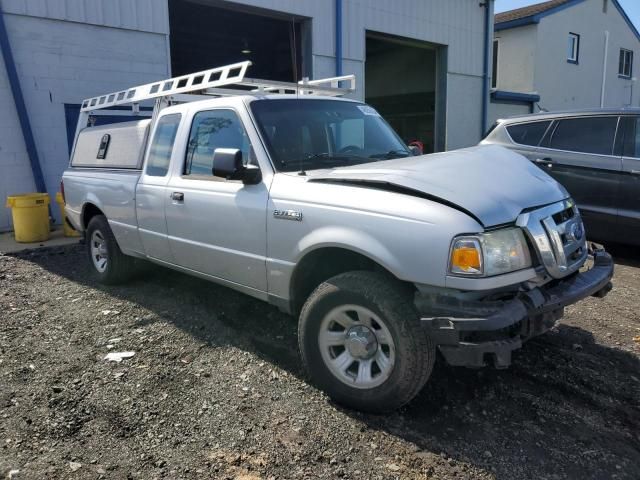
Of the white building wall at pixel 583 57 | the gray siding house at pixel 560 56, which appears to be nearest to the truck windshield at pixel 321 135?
the gray siding house at pixel 560 56

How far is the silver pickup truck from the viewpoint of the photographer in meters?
2.80

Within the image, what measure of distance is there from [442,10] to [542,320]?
46.9ft

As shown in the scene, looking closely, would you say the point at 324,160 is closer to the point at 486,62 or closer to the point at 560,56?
the point at 486,62

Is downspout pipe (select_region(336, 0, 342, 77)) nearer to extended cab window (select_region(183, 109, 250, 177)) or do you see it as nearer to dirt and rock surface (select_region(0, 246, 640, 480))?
extended cab window (select_region(183, 109, 250, 177))

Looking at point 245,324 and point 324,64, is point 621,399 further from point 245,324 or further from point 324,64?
point 324,64

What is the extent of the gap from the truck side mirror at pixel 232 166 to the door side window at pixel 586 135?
4.84m

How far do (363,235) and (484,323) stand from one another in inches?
32.7

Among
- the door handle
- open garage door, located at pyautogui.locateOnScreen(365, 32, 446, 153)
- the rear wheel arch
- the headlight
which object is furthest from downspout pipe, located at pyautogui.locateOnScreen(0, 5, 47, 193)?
open garage door, located at pyautogui.locateOnScreen(365, 32, 446, 153)

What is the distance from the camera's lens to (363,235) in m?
3.08

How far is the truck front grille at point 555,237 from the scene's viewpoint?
2.96 meters

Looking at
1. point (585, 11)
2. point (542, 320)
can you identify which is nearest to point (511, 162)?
point (542, 320)

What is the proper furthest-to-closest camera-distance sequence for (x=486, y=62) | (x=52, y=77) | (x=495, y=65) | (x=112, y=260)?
(x=495, y=65) < (x=486, y=62) < (x=52, y=77) < (x=112, y=260)

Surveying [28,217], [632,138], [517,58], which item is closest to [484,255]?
[632,138]

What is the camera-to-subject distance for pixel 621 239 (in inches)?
252
